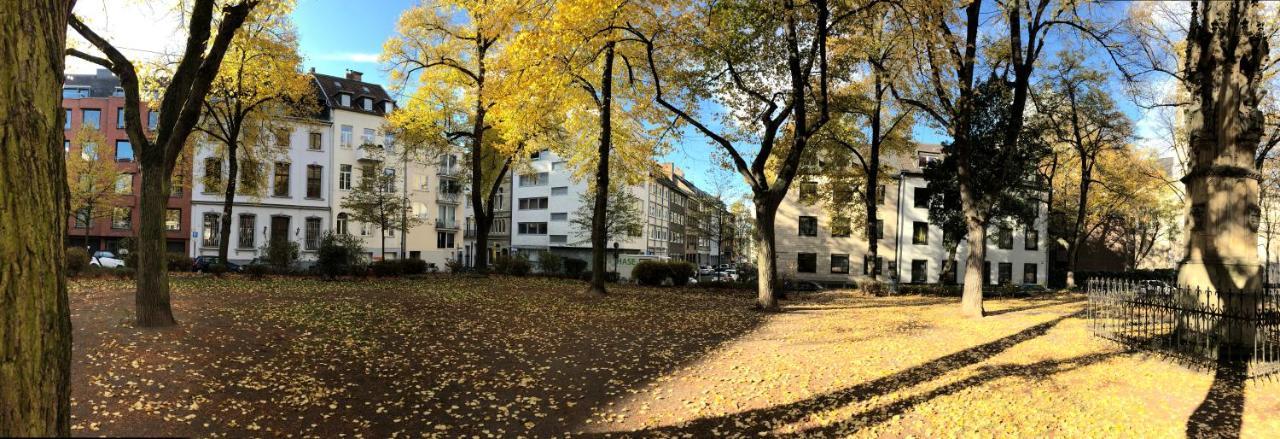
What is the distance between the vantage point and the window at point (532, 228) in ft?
203

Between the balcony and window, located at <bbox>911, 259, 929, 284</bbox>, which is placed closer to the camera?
window, located at <bbox>911, 259, 929, 284</bbox>

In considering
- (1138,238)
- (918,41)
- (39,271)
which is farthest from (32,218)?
(1138,238)

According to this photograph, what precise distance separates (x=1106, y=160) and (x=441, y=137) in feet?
115

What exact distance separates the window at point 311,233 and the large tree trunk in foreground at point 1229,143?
4601 centimetres

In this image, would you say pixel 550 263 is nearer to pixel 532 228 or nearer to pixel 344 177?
pixel 344 177

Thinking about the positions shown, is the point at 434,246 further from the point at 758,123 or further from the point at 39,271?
the point at 39,271

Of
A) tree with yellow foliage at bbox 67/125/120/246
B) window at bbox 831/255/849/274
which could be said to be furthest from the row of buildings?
window at bbox 831/255/849/274

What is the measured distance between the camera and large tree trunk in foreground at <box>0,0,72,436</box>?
6.09ft

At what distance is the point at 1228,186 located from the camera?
9.17 meters

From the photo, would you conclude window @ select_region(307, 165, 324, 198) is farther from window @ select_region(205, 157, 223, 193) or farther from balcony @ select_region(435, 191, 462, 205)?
balcony @ select_region(435, 191, 462, 205)

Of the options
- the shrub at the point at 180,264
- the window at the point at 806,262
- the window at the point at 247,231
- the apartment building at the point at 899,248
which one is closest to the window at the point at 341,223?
the window at the point at 247,231

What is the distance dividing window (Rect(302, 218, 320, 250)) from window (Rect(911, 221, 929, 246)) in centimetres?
4458

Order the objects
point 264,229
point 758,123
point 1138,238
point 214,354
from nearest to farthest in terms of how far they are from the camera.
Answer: point 214,354
point 758,123
point 264,229
point 1138,238

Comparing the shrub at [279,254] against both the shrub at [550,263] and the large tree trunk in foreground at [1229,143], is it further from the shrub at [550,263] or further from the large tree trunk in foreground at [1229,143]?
the large tree trunk in foreground at [1229,143]
